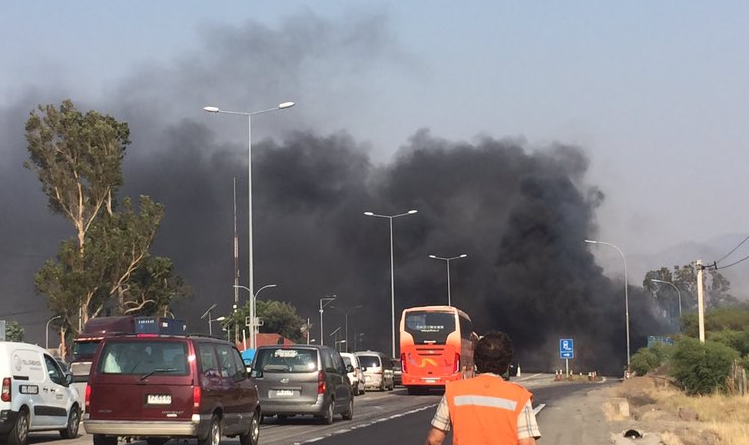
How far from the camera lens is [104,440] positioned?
17281mm

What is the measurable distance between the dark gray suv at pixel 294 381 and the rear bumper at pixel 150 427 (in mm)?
8383

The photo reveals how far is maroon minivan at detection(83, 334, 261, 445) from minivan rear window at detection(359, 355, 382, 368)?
33.9 m

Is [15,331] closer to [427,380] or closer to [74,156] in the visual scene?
[74,156]

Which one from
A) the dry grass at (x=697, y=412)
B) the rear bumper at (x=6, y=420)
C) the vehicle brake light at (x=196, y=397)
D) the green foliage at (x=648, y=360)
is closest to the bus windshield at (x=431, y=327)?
the dry grass at (x=697, y=412)

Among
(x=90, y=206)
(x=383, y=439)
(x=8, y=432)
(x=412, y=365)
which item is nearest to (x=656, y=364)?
(x=412, y=365)

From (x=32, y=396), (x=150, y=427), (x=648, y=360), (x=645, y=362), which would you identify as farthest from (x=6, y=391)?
(x=645, y=362)

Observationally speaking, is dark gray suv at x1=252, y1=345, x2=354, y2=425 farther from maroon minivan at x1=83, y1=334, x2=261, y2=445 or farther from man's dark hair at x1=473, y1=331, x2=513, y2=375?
man's dark hair at x1=473, y1=331, x2=513, y2=375

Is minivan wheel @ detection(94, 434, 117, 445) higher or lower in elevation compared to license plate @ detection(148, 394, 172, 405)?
lower

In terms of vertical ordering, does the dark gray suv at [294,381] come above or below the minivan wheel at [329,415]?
above

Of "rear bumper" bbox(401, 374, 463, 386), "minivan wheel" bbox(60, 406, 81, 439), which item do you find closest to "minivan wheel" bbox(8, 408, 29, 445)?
"minivan wheel" bbox(60, 406, 81, 439)

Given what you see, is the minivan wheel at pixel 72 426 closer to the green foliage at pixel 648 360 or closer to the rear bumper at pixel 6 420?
the rear bumper at pixel 6 420

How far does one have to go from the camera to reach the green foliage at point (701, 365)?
43281 mm

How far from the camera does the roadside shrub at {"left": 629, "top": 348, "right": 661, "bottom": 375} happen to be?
77.9 meters

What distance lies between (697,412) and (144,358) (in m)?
20.4
